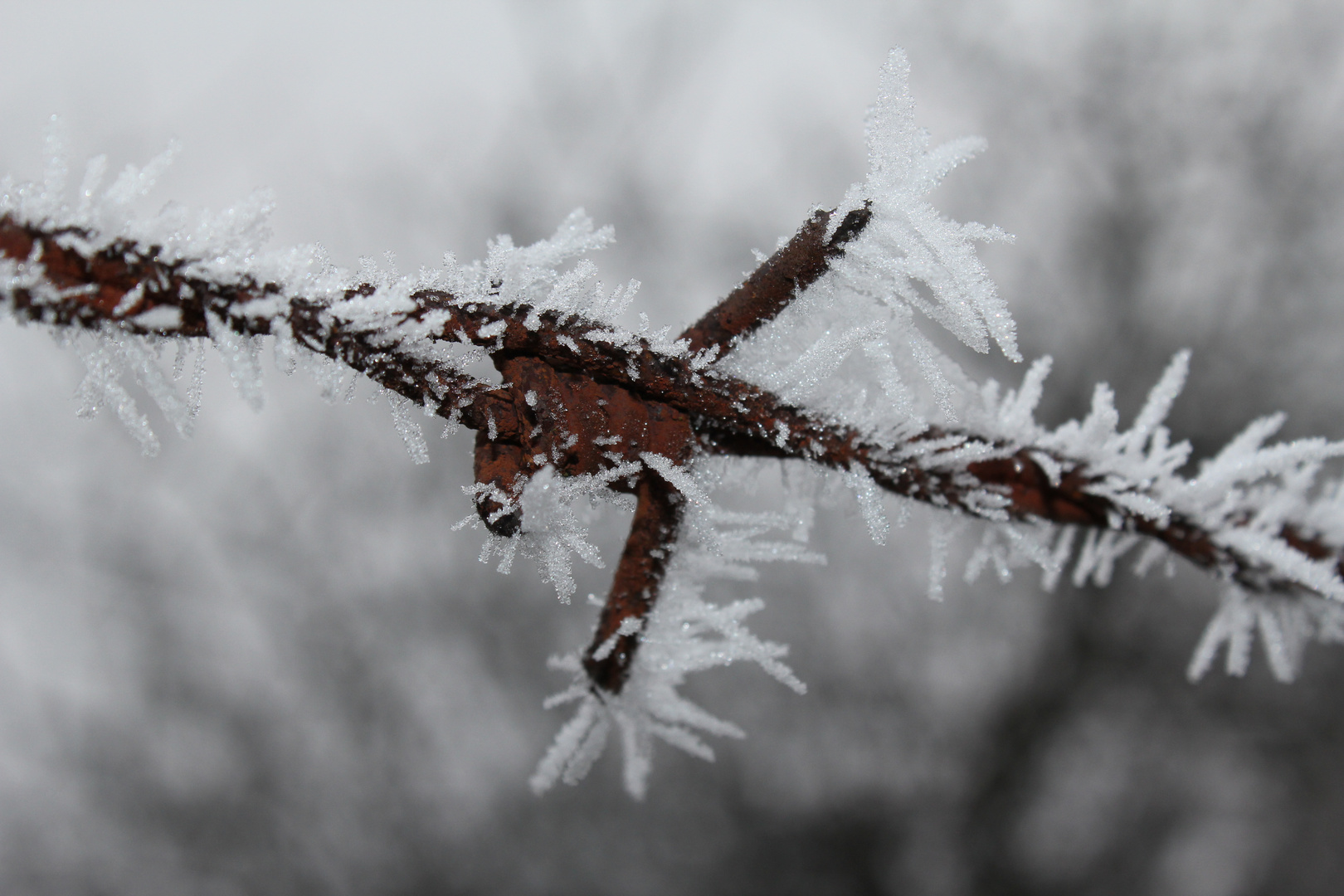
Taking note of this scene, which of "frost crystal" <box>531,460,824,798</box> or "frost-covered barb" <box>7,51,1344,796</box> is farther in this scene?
"frost crystal" <box>531,460,824,798</box>

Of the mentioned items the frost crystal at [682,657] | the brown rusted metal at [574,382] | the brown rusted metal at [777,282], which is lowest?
the frost crystal at [682,657]

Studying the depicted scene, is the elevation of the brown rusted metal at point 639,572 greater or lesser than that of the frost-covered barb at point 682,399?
lesser

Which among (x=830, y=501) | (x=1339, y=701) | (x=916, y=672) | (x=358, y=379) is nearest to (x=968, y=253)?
(x=830, y=501)

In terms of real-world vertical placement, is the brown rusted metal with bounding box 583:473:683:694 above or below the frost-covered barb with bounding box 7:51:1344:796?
below

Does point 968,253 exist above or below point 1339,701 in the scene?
below

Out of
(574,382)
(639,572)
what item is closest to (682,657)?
(639,572)

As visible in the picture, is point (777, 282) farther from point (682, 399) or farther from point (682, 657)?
point (682, 657)

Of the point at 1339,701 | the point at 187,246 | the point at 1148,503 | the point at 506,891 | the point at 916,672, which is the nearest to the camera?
the point at 187,246

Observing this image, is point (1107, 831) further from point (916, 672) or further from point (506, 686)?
point (506, 686)
